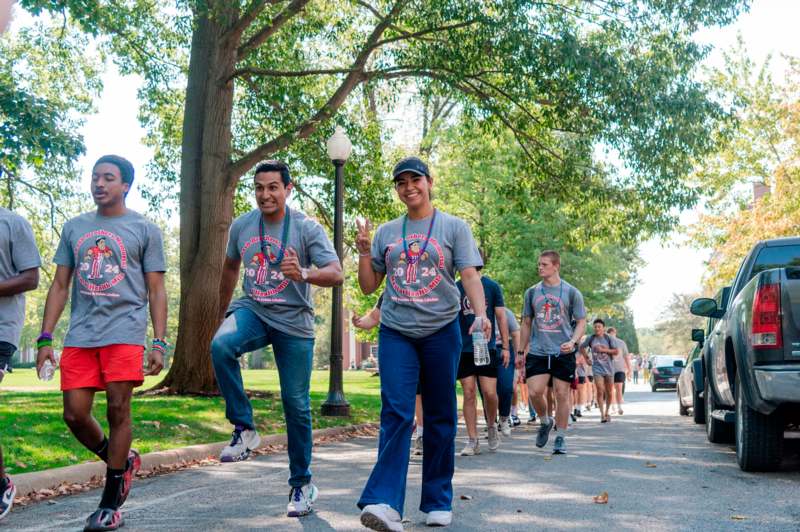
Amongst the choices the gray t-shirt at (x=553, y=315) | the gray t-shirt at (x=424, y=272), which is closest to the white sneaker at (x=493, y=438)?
the gray t-shirt at (x=553, y=315)

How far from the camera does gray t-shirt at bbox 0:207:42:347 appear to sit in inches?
224

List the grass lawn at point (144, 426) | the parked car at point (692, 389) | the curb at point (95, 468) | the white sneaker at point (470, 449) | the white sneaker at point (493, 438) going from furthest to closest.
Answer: the parked car at point (692, 389) < the white sneaker at point (493, 438) < the white sneaker at point (470, 449) < the grass lawn at point (144, 426) < the curb at point (95, 468)

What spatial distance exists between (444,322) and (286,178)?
4.45 ft

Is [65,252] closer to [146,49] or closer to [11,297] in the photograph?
[11,297]

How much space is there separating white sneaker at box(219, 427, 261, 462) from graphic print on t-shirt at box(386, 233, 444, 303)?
116cm

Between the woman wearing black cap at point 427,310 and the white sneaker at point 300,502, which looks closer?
the woman wearing black cap at point 427,310

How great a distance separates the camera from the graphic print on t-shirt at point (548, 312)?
9.83 m

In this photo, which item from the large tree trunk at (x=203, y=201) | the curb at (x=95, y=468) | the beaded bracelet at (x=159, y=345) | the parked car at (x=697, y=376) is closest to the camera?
the beaded bracelet at (x=159, y=345)

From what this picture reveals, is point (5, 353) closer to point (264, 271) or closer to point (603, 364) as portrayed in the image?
point (264, 271)

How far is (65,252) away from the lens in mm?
5555

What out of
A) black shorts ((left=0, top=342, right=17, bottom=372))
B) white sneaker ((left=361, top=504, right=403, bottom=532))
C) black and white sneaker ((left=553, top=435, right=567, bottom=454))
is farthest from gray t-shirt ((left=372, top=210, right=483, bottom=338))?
black and white sneaker ((left=553, top=435, right=567, bottom=454))

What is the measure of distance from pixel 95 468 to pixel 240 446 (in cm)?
322

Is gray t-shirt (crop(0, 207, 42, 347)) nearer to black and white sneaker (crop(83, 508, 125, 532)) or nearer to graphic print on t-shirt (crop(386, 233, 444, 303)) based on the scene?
black and white sneaker (crop(83, 508, 125, 532))

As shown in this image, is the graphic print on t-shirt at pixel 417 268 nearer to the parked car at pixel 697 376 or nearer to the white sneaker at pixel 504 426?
the parked car at pixel 697 376
